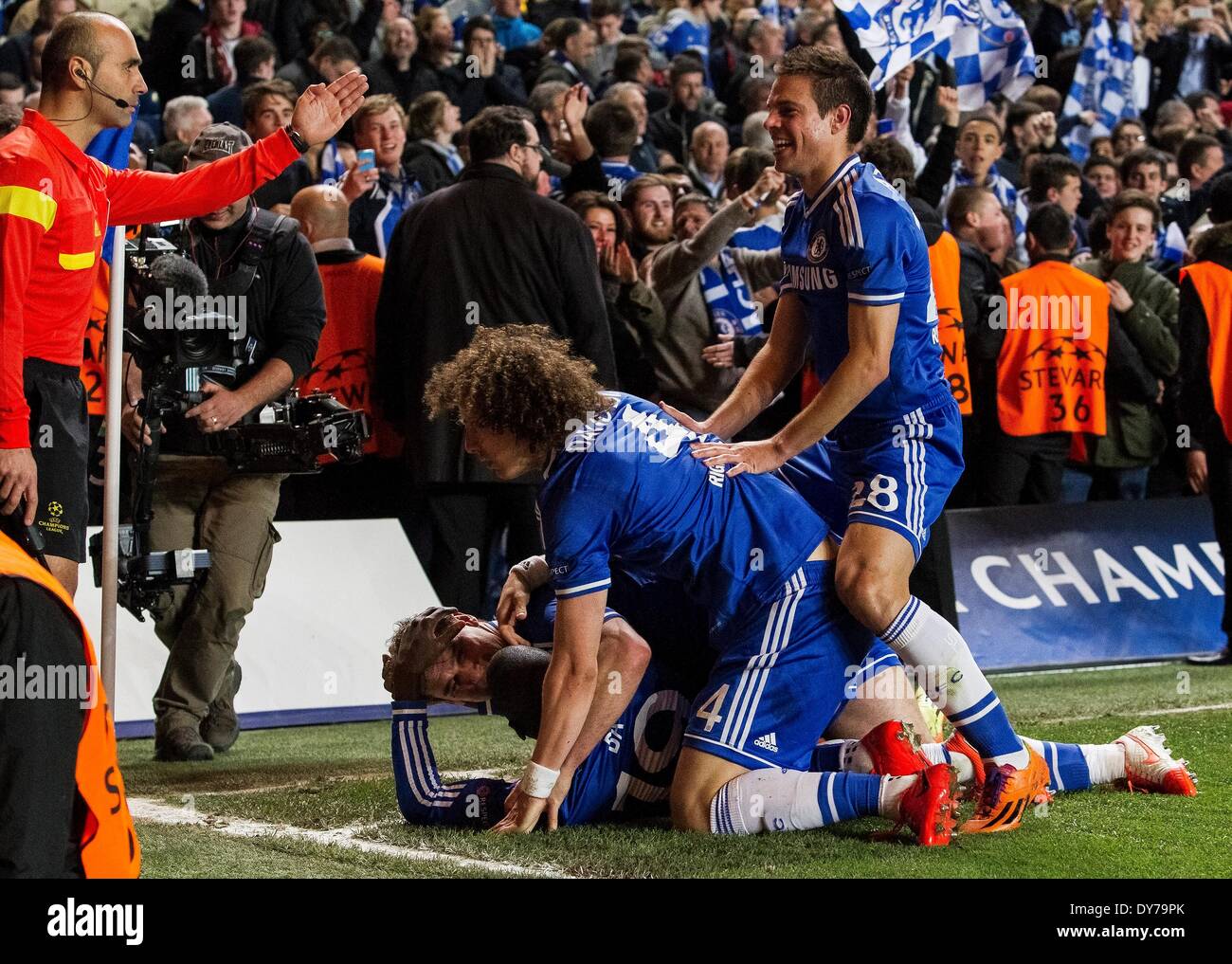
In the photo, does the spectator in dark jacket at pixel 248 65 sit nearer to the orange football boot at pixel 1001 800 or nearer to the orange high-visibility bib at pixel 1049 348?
the orange high-visibility bib at pixel 1049 348

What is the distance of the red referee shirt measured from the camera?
4883 mm

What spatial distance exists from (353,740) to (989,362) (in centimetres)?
391

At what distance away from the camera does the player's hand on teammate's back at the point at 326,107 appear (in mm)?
5391

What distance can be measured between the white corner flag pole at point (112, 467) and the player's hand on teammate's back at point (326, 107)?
817mm

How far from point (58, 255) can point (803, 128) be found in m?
2.14

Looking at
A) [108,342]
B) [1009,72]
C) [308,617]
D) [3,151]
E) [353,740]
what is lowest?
[353,740]

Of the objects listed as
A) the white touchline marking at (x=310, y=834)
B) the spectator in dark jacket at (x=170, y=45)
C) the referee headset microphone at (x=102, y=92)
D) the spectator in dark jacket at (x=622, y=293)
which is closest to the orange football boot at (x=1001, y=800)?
the white touchline marking at (x=310, y=834)

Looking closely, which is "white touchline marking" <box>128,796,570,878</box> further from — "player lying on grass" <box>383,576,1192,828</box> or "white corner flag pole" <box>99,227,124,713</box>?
"white corner flag pole" <box>99,227,124,713</box>

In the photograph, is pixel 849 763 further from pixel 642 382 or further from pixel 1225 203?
pixel 1225 203

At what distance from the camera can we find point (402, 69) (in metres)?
11.4

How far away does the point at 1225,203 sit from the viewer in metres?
8.95

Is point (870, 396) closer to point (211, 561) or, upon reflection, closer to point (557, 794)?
point (557, 794)

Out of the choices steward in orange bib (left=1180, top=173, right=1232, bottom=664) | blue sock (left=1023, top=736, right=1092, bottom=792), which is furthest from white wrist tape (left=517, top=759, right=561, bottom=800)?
steward in orange bib (left=1180, top=173, right=1232, bottom=664)
